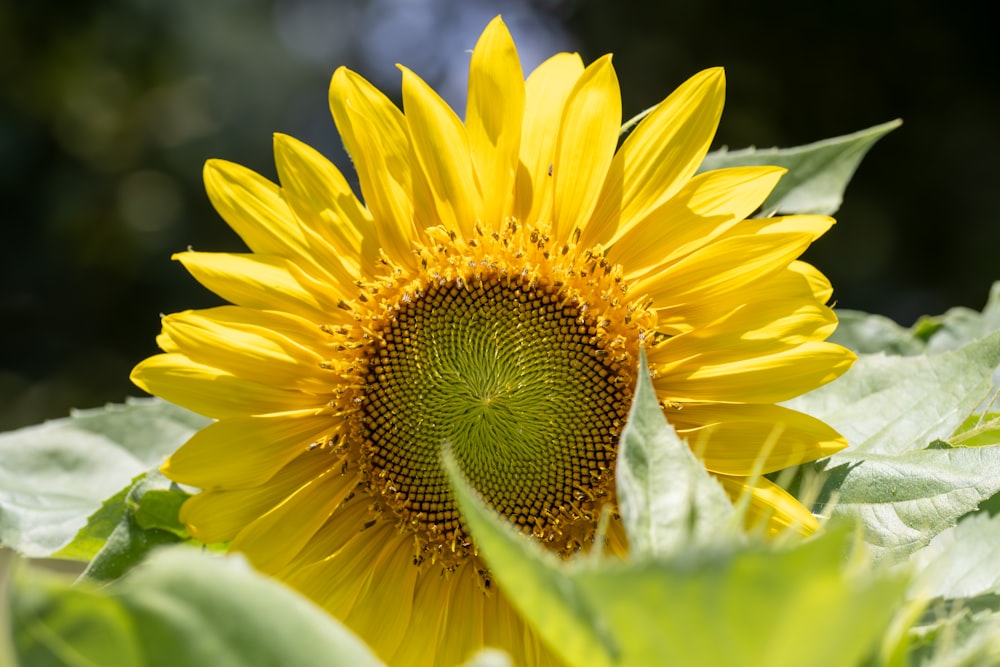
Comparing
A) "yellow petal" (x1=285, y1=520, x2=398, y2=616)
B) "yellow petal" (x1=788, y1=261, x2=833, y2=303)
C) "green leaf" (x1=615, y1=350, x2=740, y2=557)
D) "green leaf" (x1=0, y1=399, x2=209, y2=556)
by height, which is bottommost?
"yellow petal" (x1=285, y1=520, x2=398, y2=616)

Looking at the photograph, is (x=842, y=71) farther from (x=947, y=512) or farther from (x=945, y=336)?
(x=947, y=512)

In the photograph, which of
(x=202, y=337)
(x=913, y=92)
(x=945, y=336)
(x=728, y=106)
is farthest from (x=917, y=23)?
(x=202, y=337)

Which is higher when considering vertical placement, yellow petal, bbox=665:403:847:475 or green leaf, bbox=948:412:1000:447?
yellow petal, bbox=665:403:847:475

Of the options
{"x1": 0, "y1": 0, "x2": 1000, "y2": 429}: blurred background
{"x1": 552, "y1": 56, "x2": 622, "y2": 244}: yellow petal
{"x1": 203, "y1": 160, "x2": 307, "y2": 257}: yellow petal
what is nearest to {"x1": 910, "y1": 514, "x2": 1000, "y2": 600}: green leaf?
{"x1": 552, "y1": 56, "x2": 622, "y2": 244}: yellow petal

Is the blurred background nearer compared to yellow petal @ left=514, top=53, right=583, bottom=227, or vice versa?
yellow petal @ left=514, top=53, right=583, bottom=227

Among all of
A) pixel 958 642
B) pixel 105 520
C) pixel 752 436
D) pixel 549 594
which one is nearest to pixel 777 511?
pixel 752 436

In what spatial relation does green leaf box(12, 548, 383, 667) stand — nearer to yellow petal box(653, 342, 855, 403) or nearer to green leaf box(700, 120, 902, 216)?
yellow petal box(653, 342, 855, 403)
